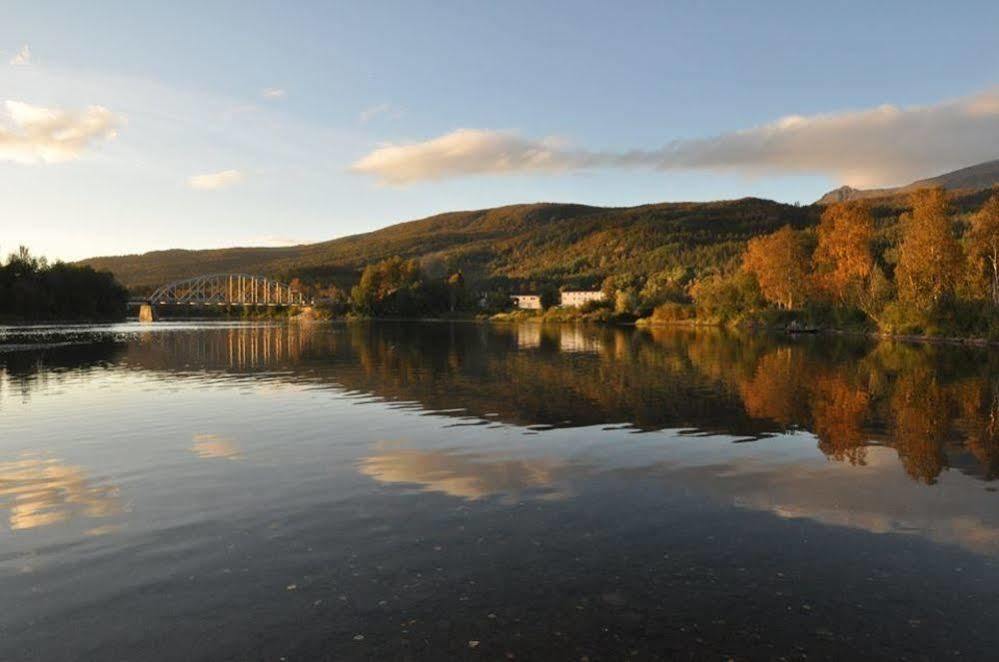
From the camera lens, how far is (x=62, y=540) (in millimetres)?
12812

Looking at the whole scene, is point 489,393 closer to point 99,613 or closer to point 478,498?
point 478,498

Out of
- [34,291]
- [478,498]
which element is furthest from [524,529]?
[34,291]

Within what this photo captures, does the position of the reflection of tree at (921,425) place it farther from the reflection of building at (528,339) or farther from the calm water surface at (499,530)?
the reflection of building at (528,339)

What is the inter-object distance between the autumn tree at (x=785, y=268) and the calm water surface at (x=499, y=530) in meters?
86.7

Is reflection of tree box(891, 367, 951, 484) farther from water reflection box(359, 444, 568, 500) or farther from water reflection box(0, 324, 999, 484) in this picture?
water reflection box(359, 444, 568, 500)

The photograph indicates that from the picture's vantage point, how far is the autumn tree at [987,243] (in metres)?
75.4

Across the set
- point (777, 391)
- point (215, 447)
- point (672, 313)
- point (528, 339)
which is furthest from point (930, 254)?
point (215, 447)

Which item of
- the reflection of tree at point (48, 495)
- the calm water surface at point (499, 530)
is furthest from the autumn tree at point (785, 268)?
the reflection of tree at point (48, 495)

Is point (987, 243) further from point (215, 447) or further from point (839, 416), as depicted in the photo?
point (215, 447)

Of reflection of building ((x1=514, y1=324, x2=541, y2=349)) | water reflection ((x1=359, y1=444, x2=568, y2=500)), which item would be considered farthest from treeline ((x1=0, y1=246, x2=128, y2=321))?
water reflection ((x1=359, y1=444, x2=568, y2=500))

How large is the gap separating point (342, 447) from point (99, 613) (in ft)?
38.6

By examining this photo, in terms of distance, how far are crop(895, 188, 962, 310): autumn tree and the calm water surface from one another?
57.1 metres

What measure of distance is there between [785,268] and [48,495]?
373ft

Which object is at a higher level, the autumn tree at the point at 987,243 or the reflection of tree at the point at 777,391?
the autumn tree at the point at 987,243
